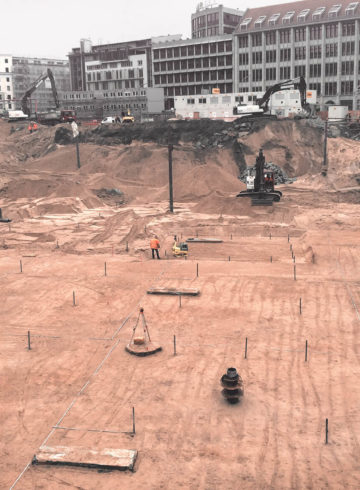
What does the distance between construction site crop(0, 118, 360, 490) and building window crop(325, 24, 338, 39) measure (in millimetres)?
51684

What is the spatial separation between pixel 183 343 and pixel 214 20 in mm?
100577

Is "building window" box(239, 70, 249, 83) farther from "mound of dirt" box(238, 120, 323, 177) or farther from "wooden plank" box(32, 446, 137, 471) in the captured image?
"wooden plank" box(32, 446, 137, 471)

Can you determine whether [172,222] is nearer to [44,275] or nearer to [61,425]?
[44,275]

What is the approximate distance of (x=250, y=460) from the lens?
1097 cm

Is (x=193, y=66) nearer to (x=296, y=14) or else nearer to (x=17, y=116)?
(x=296, y=14)

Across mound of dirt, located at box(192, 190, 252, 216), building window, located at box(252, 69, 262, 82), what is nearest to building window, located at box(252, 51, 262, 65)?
building window, located at box(252, 69, 262, 82)

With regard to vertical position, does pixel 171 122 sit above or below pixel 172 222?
above

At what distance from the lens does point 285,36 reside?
89750 millimetres

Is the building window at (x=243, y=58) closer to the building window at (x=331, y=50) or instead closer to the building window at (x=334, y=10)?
the building window at (x=331, y=50)

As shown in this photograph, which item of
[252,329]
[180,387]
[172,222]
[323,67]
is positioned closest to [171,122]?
[172,222]

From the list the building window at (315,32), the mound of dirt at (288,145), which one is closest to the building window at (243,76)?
the building window at (315,32)

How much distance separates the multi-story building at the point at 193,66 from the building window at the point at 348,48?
1990 centimetres

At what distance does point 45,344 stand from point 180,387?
5.39m

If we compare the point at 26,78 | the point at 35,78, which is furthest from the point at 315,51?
the point at 35,78
